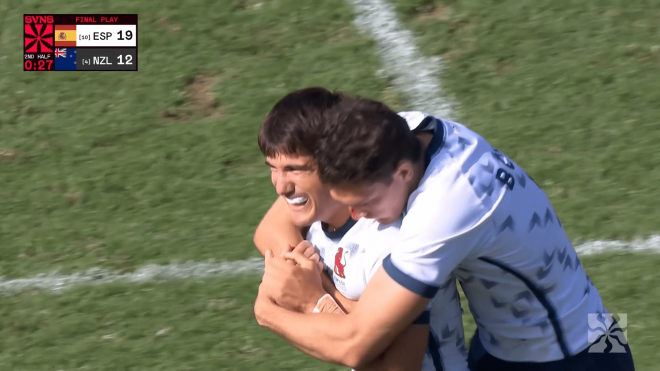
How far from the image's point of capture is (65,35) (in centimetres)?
680

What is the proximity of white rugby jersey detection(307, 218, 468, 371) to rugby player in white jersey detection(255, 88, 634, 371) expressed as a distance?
0.09m

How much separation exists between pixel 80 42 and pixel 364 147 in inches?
185

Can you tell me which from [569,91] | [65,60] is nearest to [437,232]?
[569,91]

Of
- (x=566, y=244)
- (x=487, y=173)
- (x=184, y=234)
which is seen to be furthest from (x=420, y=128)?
(x=184, y=234)

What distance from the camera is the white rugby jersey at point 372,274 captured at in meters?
2.80

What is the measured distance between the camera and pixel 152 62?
655 centimetres

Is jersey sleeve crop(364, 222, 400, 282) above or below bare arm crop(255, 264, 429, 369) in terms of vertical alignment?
above

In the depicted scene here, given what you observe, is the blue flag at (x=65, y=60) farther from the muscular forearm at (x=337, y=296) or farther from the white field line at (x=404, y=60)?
the muscular forearm at (x=337, y=296)

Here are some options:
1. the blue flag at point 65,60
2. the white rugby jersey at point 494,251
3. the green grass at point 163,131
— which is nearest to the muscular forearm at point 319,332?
the white rugby jersey at point 494,251

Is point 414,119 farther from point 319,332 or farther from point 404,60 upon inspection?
point 404,60

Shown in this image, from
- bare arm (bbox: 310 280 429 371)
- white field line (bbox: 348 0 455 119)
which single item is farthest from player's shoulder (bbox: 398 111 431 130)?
white field line (bbox: 348 0 455 119)

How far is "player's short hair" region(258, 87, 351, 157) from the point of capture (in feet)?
9.16

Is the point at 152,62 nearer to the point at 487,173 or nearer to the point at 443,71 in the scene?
the point at 443,71

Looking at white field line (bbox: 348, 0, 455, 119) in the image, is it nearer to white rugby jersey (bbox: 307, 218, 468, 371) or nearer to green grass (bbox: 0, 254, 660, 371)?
green grass (bbox: 0, 254, 660, 371)
